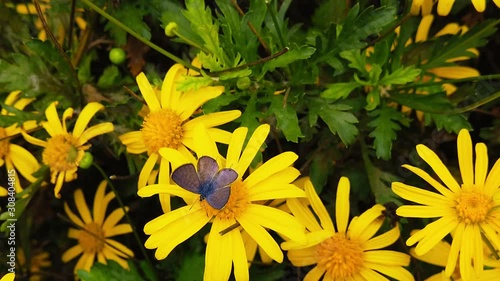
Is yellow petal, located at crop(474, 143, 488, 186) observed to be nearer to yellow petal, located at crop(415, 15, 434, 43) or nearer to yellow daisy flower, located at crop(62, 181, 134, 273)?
yellow petal, located at crop(415, 15, 434, 43)

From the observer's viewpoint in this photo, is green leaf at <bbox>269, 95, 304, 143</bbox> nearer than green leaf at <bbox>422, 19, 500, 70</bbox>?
Yes

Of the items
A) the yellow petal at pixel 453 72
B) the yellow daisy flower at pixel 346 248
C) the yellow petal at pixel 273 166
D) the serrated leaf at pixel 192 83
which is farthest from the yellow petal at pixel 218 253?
the yellow petal at pixel 453 72

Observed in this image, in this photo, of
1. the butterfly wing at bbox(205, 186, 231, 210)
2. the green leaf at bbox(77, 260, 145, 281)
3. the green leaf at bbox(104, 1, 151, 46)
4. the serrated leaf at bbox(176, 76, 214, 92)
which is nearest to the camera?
the butterfly wing at bbox(205, 186, 231, 210)

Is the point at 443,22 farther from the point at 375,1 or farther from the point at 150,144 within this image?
the point at 150,144

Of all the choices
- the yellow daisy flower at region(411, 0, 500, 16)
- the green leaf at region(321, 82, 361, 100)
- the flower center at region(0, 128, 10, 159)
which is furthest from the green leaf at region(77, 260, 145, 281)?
the yellow daisy flower at region(411, 0, 500, 16)

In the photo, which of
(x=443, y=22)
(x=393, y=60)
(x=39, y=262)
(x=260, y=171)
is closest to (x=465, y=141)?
(x=393, y=60)

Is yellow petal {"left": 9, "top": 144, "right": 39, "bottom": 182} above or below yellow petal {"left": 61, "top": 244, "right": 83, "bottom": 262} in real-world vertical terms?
above

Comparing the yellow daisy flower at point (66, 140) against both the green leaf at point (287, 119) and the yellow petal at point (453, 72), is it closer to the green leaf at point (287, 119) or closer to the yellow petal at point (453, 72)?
the green leaf at point (287, 119)

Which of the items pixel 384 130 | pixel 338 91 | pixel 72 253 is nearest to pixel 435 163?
pixel 384 130

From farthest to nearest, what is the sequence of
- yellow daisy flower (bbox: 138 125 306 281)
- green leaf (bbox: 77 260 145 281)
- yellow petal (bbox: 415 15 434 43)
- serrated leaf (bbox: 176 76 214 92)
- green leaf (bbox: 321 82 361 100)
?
yellow petal (bbox: 415 15 434 43)
green leaf (bbox: 77 260 145 281)
green leaf (bbox: 321 82 361 100)
serrated leaf (bbox: 176 76 214 92)
yellow daisy flower (bbox: 138 125 306 281)
